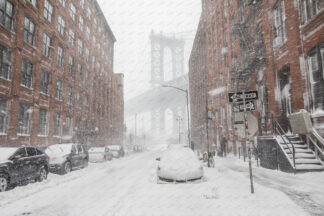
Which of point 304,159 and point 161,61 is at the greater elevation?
point 161,61

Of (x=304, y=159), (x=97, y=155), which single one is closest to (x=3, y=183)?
(x=304, y=159)

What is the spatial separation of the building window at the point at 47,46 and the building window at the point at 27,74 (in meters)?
3.10

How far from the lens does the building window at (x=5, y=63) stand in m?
16.5

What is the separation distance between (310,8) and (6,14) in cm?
1900

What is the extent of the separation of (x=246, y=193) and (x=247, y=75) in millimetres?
14956

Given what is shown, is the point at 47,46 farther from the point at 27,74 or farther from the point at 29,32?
the point at 27,74

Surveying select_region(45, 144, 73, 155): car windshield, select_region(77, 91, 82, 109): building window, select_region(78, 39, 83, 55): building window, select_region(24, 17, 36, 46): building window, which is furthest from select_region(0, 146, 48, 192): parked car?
select_region(78, 39, 83, 55): building window

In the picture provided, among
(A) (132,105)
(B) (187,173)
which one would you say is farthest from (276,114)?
(A) (132,105)

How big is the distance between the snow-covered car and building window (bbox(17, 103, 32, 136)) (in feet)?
43.9

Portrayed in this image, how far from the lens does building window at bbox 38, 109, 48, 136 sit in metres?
21.9

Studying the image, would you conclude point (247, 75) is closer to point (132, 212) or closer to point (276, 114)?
point (276, 114)

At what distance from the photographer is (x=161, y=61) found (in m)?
158

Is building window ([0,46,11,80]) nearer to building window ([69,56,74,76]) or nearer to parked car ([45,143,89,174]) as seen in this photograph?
parked car ([45,143,89,174])

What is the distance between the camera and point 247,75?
20.7 meters
